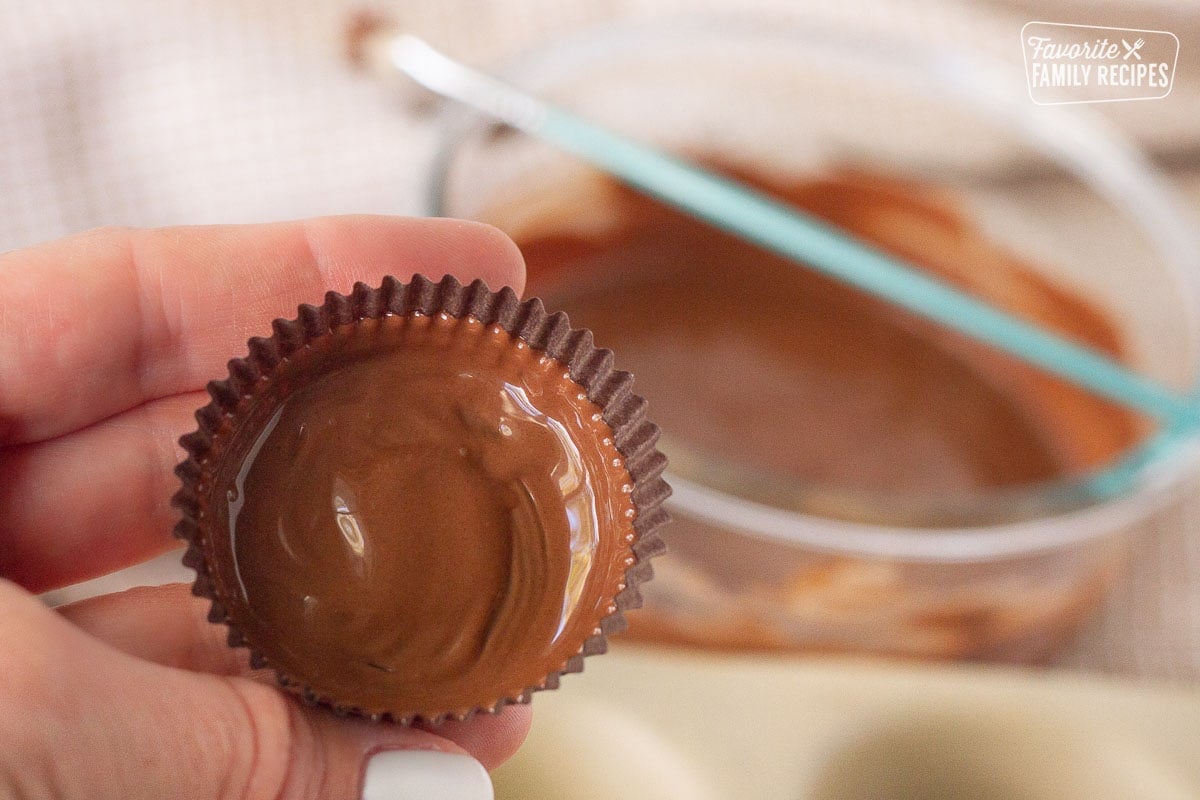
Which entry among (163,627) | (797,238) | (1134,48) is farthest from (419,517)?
(1134,48)

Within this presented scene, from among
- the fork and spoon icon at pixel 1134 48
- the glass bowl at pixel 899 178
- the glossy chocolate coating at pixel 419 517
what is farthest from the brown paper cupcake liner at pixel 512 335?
the fork and spoon icon at pixel 1134 48

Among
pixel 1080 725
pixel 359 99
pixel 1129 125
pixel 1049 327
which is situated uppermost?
pixel 1129 125

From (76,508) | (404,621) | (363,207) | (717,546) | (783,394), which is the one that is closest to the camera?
(404,621)

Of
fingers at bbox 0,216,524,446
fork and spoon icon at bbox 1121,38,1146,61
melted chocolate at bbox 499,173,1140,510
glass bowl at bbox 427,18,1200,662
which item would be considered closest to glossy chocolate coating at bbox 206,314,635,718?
fingers at bbox 0,216,524,446

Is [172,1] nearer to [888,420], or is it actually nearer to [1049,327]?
[888,420]

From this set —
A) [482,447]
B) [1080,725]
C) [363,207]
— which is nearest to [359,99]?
[363,207]

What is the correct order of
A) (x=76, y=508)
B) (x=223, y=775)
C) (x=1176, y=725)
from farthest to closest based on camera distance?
(x=1176, y=725)
(x=76, y=508)
(x=223, y=775)

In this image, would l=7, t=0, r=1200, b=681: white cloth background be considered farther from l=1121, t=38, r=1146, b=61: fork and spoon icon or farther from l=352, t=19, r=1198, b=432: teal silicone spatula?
l=352, t=19, r=1198, b=432: teal silicone spatula
